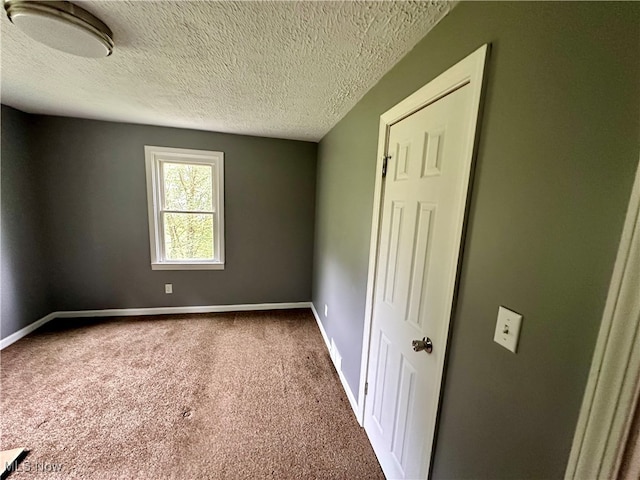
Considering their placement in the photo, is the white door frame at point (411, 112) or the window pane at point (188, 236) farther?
the window pane at point (188, 236)

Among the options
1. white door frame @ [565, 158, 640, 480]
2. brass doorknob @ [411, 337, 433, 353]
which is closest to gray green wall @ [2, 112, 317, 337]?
brass doorknob @ [411, 337, 433, 353]

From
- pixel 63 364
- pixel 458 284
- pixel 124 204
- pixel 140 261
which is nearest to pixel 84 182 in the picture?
pixel 124 204

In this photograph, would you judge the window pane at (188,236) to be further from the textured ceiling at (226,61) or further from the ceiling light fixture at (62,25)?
the ceiling light fixture at (62,25)

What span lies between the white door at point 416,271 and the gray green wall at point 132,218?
6.71ft

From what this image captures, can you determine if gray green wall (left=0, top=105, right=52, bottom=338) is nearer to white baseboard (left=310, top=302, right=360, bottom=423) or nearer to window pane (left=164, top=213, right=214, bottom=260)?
window pane (left=164, top=213, right=214, bottom=260)

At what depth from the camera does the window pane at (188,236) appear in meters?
3.07

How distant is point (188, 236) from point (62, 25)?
2.32 m

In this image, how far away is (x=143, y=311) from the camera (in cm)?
309

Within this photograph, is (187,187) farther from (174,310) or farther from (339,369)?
(339,369)

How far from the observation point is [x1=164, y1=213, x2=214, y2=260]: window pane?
3066mm

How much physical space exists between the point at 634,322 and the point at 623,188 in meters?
0.26

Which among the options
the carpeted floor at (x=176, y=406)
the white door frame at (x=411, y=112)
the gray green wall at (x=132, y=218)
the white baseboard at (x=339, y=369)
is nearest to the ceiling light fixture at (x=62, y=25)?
the white door frame at (x=411, y=112)

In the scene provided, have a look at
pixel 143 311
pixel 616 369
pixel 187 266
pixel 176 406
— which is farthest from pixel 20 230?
pixel 616 369

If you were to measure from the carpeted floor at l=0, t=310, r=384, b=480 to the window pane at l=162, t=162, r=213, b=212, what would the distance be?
1.52 metres
